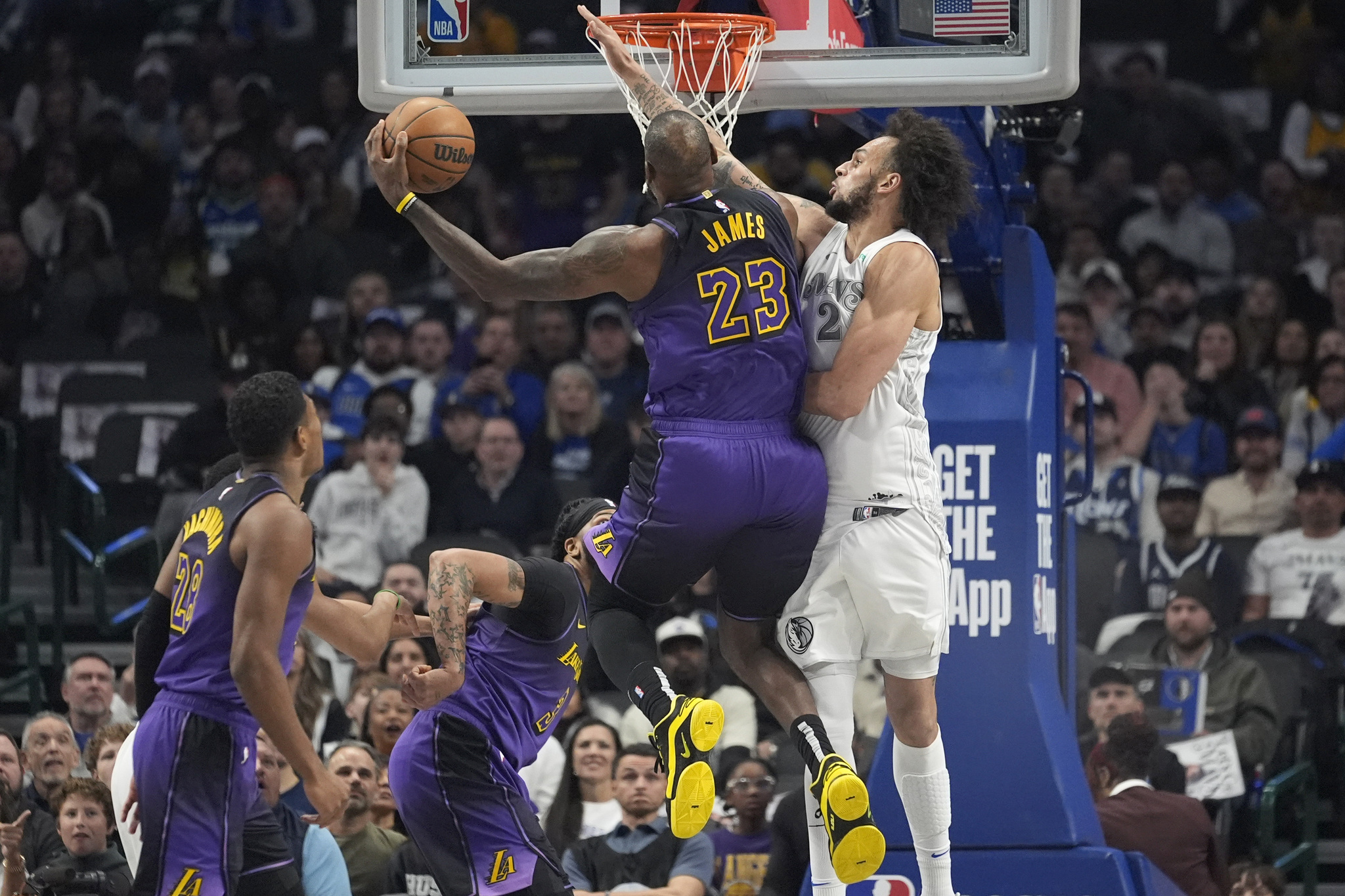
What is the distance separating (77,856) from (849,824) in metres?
3.85

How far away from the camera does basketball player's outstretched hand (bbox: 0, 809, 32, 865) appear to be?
8.05 metres

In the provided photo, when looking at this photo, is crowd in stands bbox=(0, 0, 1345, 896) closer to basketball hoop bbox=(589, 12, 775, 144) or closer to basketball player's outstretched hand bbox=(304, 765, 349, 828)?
basketball hoop bbox=(589, 12, 775, 144)

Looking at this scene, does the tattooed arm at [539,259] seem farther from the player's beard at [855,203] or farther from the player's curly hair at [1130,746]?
the player's curly hair at [1130,746]

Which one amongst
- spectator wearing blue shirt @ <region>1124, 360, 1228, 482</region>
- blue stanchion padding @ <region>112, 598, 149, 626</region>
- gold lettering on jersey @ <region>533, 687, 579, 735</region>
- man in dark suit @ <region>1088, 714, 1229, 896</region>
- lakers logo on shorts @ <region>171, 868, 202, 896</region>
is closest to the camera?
lakers logo on shorts @ <region>171, 868, 202, 896</region>

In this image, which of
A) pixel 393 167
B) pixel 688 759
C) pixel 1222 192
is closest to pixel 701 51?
pixel 393 167

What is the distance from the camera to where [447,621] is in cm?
601

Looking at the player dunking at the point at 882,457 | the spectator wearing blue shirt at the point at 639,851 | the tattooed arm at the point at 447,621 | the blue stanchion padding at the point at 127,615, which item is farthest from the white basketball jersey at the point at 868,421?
the blue stanchion padding at the point at 127,615

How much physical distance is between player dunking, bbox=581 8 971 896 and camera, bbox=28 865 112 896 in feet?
11.0

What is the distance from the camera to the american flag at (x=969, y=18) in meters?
6.51

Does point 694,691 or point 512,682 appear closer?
point 512,682

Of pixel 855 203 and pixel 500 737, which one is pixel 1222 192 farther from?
pixel 500 737

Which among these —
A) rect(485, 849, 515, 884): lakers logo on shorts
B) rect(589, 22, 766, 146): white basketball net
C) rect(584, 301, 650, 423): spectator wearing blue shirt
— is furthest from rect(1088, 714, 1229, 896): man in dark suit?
rect(584, 301, 650, 423): spectator wearing blue shirt

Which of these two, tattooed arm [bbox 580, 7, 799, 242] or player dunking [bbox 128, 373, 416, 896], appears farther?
tattooed arm [bbox 580, 7, 799, 242]

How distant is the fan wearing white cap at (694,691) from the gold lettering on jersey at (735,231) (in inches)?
172
